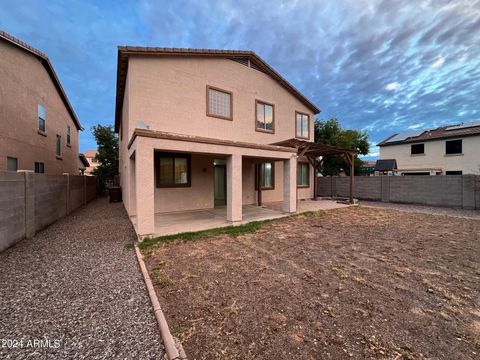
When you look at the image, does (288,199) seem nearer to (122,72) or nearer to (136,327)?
(136,327)

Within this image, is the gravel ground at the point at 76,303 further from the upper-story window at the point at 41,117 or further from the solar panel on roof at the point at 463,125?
the solar panel on roof at the point at 463,125

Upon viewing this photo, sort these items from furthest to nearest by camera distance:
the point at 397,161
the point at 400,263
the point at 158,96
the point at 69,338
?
the point at 397,161, the point at 158,96, the point at 400,263, the point at 69,338

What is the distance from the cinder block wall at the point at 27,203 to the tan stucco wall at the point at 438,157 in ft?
96.1

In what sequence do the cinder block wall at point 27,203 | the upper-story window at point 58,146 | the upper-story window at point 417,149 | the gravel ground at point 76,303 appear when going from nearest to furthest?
the gravel ground at point 76,303 < the cinder block wall at point 27,203 < the upper-story window at point 58,146 < the upper-story window at point 417,149

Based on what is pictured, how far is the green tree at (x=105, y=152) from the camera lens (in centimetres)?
2327

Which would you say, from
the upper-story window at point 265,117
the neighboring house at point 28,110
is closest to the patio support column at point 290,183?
the upper-story window at point 265,117

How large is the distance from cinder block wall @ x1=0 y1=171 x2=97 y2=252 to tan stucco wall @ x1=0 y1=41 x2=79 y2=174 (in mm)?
3819

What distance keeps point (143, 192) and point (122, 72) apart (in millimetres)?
6847

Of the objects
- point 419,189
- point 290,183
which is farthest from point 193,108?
point 419,189

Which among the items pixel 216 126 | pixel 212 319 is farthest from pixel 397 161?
pixel 212 319

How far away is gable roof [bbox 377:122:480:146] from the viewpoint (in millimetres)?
19141

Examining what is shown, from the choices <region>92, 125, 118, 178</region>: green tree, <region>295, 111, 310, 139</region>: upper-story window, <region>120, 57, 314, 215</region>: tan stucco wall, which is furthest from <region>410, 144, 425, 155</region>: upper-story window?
<region>92, 125, 118, 178</region>: green tree

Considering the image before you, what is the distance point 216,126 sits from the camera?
10148 millimetres

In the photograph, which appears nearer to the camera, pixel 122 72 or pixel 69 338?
pixel 69 338
